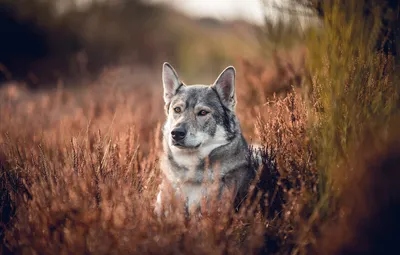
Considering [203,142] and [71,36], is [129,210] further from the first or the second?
[71,36]

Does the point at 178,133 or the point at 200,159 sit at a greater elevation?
the point at 178,133

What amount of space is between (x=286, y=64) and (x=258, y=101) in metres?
0.79

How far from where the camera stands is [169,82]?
16.0ft

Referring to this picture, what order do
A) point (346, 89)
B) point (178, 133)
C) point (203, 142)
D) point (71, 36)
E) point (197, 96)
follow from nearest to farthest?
1. point (346, 89)
2. point (178, 133)
3. point (203, 142)
4. point (197, 96)
5. point (71, 36)

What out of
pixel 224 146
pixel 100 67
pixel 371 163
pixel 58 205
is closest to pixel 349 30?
pixel 371 163

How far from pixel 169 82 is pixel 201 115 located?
694mm

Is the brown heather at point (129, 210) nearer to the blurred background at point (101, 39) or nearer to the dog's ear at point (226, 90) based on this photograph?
the dog's ear at point (226, 90)

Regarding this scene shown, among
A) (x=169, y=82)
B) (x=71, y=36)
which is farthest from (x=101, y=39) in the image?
(x=169, y=82)

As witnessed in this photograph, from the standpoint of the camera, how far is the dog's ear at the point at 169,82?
475 cm

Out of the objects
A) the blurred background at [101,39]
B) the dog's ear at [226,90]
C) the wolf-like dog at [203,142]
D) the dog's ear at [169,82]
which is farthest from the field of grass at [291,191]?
the blurred background at [101,39]

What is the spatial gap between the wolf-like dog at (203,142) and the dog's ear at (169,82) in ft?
0.04

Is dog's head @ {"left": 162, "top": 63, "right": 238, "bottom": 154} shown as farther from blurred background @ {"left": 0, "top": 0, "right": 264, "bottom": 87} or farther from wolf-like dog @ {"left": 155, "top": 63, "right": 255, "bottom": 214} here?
blurred background @ {"left": 0, "top": 0, "right": 264, "bottom": 87}

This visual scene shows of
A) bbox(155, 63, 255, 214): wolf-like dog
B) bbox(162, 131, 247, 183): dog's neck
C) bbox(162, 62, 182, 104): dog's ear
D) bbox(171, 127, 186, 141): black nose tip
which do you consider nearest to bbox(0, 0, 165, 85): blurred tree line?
bbox(162, 62, 182, 104): dog's ear

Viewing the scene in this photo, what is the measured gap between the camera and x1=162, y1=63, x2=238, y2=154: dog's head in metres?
4.19
